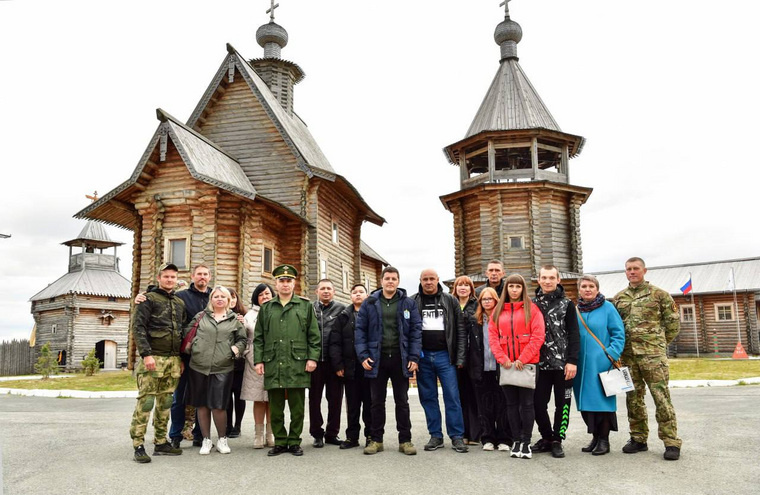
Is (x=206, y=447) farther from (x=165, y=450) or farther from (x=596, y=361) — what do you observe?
(x=596, y=361)

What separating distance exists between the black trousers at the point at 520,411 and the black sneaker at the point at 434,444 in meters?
0.85

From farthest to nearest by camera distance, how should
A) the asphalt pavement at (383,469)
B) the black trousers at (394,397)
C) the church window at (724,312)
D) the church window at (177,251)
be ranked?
the church window at (724,312)
the church window at (177,251)
the black trousers at (394,397)
the asphalt pavement at (383,469)

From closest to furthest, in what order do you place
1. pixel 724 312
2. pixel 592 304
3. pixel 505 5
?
pixel 592 304, pixel 505 5, pixel 724 312

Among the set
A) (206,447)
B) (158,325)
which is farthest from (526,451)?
(158,325)

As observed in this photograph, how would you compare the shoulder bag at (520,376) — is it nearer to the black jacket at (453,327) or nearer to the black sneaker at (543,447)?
the black jacket at (453,327)

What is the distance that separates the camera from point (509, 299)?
6.26 meters

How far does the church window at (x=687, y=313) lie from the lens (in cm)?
3712

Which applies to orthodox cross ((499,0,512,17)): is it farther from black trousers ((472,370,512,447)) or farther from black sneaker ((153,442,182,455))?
black sneaker ((153,442,182,455))

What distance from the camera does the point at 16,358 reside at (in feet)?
116

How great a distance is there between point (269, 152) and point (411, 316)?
15007mm

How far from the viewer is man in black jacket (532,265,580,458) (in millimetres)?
6008

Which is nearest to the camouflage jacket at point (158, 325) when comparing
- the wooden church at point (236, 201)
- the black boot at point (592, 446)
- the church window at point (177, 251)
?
the black boot at point (592, 446)

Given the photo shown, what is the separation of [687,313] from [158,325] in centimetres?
3918

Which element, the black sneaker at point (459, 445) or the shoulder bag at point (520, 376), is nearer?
the shoulder bag at point (520, 376)
